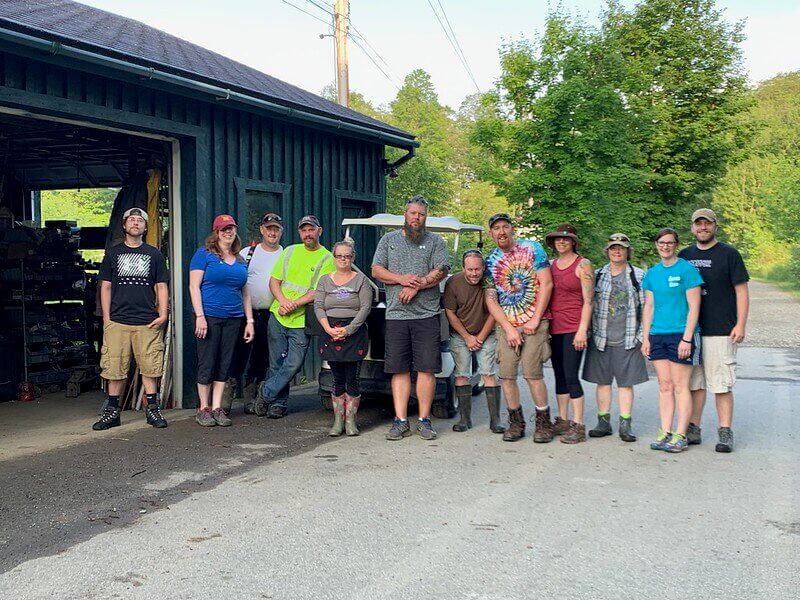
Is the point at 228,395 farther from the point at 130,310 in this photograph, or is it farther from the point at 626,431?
the point at 626,431

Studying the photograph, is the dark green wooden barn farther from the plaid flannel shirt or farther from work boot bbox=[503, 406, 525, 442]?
the plaid flannel shirt

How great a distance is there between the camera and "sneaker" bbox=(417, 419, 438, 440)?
7.62 metres

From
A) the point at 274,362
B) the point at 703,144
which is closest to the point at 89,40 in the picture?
the point at 274,362

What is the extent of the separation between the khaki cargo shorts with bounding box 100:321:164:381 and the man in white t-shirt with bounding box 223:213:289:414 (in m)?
0.84

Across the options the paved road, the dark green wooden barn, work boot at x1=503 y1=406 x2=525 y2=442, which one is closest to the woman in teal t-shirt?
the paved road

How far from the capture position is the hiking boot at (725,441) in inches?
280

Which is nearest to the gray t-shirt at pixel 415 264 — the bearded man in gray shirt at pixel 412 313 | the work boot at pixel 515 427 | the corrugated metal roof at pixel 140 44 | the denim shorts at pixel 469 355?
the bearded man in gray shirt at pixel 412 313

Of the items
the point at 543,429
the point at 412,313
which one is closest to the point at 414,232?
the point at 412,313

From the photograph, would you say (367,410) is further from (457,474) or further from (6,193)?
(6,193)

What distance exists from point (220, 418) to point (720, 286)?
185 inches

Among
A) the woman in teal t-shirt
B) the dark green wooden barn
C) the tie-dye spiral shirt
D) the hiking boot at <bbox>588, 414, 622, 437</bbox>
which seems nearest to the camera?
the woman in teal t-shirt

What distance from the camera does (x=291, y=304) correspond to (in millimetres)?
8453

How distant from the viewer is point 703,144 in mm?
28984

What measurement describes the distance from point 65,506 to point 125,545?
38.9 inches
